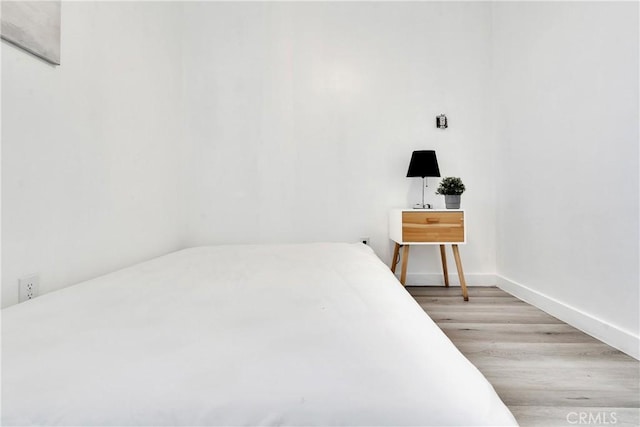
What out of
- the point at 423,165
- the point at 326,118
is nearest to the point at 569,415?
the point at 423,165

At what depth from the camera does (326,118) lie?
2.72m

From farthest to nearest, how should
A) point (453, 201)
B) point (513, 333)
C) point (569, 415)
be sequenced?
point (453, 201)
point (513, 333)
point (569, 415)

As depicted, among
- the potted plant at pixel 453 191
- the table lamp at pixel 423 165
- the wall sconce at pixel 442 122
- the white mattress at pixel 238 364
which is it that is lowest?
the white mattress at pixel 238 364

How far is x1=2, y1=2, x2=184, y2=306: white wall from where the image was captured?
1.20m

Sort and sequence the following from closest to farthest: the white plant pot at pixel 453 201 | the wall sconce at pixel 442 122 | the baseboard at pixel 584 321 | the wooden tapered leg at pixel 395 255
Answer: the baseboard at pixel 584 321 → the white plant pot at pixel 453 201 → the wooden tapered leg at pixel 395 255 → the wall sconce at pixel 442 122

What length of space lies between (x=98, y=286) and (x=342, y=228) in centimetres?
185

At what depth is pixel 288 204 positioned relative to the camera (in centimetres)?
272

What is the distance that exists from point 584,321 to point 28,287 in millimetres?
2498

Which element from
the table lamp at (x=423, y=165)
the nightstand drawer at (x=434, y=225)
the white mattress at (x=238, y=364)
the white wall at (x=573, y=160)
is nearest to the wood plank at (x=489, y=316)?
the white wall at (x=573, y=160)

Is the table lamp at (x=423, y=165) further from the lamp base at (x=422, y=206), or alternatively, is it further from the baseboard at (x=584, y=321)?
the baseboard at (x=584, y=321)

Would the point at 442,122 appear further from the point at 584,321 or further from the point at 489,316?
the point at 584,321

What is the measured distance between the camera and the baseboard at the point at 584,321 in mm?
1446

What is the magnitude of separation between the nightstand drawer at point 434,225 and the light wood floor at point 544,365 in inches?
19.0

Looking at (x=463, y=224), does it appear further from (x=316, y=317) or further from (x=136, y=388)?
(x=136, y=388)
